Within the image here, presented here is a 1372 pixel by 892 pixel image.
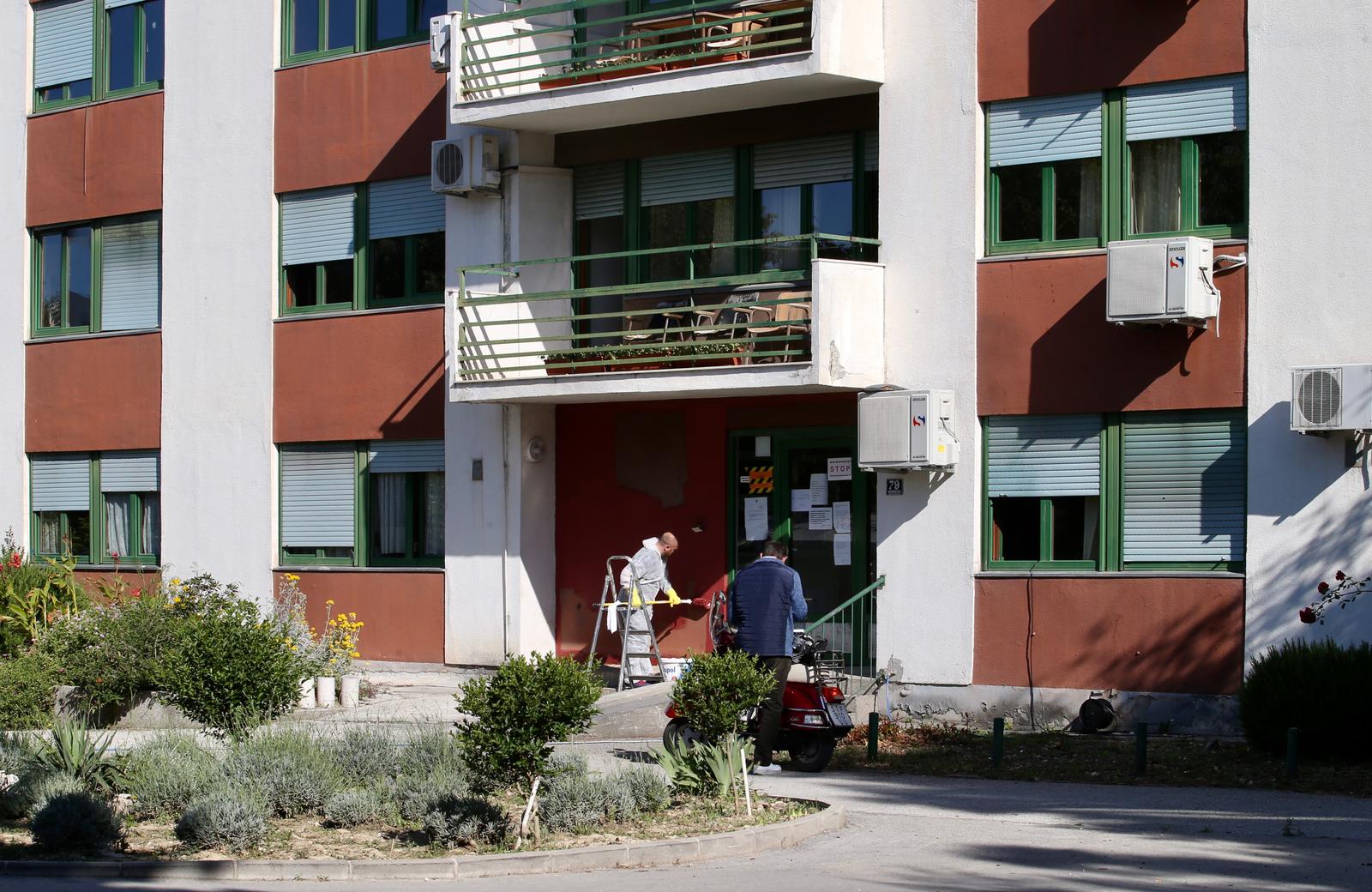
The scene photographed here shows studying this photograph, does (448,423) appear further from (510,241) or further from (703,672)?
(703,672)

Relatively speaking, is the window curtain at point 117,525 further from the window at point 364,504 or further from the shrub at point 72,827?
the shrub at point 72,827

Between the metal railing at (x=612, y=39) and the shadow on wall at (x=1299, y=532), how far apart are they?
6.58 m

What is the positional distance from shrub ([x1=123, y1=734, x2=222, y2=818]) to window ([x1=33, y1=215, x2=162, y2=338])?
46.0ft

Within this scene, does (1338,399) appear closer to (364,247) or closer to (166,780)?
(166,780)

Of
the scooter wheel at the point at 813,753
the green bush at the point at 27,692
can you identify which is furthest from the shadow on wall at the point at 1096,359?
the green bush at the point at 27,692

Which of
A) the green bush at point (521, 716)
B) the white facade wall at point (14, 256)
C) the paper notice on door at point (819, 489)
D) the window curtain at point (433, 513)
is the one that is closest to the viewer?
the green bush at point (521, 716)

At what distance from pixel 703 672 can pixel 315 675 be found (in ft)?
28.0

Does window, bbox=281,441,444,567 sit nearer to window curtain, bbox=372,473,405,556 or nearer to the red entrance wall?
window curtain, bbox=372,473,405,556

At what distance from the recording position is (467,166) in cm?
2241

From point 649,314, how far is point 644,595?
3226 millimetres

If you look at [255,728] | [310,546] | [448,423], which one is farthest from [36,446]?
[255,728]

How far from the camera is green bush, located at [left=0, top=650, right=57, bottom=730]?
18.8 m

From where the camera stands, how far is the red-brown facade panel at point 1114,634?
17.6 metres

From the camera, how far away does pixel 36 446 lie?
27.7 meters
